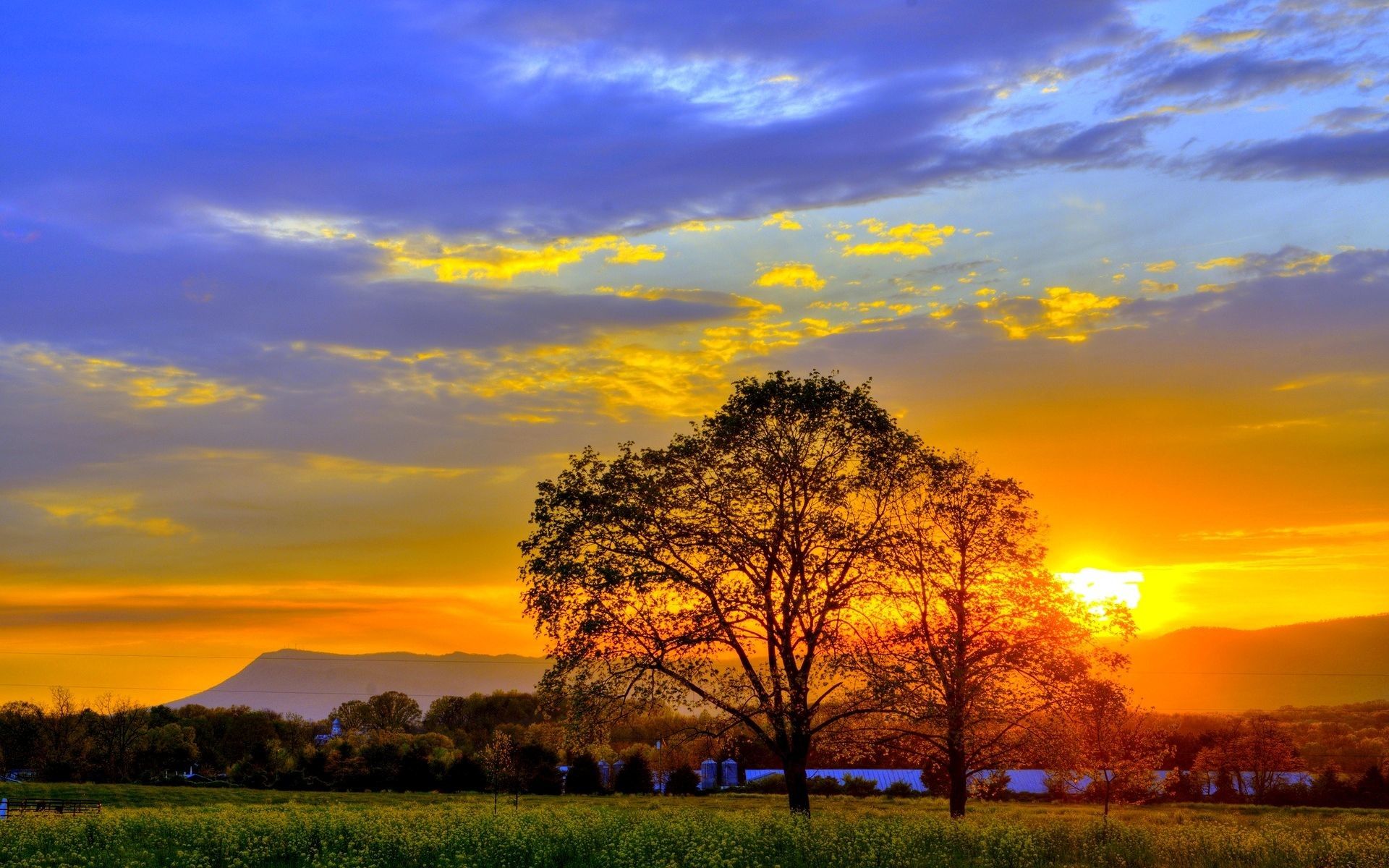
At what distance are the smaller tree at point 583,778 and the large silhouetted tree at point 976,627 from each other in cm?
5922

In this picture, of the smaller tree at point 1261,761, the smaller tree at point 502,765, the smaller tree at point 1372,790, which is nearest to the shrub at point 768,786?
the smaller tree at point 502,765

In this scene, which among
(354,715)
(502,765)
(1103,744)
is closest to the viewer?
(1103,744)

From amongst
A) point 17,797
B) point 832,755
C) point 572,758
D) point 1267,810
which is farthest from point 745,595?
point 572,758

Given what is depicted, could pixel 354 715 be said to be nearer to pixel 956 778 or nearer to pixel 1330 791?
pixel 1330 791

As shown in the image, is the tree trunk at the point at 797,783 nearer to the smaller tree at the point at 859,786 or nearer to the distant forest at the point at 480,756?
the distant forest at the point at 480,756

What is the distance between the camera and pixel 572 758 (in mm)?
104375

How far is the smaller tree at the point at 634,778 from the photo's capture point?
9975cm

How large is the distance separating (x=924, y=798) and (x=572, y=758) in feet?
115

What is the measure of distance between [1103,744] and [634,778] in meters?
58.6

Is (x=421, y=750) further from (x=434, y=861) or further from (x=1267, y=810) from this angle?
(x=434, y=861)

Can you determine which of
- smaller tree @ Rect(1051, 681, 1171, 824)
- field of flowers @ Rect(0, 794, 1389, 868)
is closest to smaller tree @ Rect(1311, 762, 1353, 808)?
smaller tree @ Rect(1051, 681, 1171, 824)

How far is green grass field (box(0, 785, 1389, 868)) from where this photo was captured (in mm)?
29281

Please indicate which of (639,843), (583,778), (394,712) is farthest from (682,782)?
(394,712)

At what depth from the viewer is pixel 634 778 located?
100562 mm
